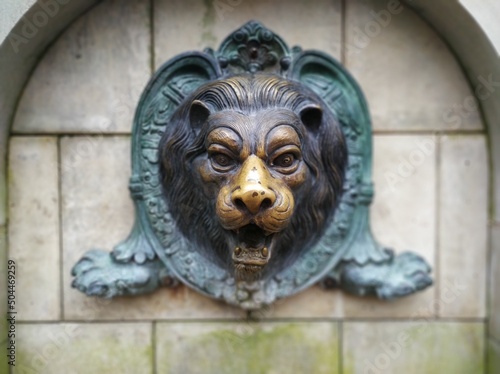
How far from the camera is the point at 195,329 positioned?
1482mm

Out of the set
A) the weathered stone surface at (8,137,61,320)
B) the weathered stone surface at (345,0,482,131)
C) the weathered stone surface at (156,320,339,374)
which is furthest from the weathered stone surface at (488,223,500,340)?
the weathered stone surface at (8,137,61,320)

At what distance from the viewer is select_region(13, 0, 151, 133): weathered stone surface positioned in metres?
1.43

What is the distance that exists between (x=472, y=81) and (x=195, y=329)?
46.4 inches

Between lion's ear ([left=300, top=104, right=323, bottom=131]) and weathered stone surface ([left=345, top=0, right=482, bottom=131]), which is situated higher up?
weathered stone surface ([left=345, top=0, right=482, bottom=131])

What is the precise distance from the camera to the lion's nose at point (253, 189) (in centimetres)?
107

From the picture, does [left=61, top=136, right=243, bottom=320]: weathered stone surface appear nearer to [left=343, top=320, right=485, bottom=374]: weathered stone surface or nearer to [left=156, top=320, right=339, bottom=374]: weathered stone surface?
[left=156, top=320, right=339, bottom=374]: weathered stone surface

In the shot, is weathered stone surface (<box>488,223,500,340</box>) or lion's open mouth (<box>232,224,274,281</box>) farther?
weathered stone surface (<box>488,223,500,340</box>)

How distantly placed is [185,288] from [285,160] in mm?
558

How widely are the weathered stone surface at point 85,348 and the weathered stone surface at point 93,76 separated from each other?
63 centimetres

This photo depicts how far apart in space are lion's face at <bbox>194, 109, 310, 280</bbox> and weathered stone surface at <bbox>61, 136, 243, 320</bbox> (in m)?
0.35

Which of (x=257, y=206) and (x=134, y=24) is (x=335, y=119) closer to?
(x=257, y=206)

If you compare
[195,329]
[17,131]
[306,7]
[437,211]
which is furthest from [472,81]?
[17,131]

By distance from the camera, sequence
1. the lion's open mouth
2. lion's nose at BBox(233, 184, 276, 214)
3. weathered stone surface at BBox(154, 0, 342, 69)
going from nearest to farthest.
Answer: lion's nose at BBox(233, 184, 276, 214) → the lion's open mouth → weathered stone surface at BBox(154, 0, 342, 69)

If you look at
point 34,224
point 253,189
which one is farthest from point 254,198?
point 34,224
